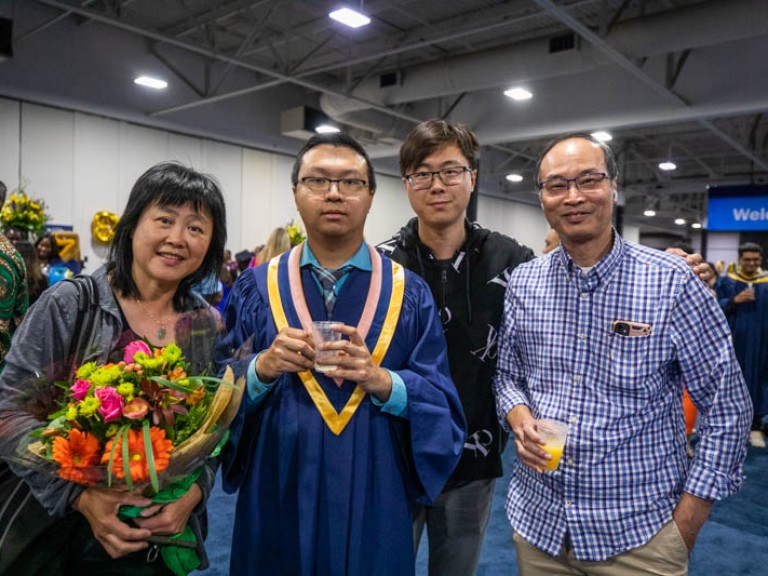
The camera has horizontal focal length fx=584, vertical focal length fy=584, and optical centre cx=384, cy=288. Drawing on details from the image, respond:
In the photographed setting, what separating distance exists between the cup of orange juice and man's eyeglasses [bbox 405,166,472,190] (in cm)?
80

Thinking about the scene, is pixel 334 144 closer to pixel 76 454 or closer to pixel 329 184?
pixel 329 184

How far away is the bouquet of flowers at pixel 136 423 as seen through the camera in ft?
3.70

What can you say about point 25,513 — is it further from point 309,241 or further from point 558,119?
point 558,119

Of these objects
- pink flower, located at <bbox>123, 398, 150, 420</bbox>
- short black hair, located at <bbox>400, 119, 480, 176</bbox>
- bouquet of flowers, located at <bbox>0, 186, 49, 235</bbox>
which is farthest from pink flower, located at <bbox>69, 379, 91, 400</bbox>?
bouquet of flowers, located at <bbox>0, 186, 49, 235</bbox>

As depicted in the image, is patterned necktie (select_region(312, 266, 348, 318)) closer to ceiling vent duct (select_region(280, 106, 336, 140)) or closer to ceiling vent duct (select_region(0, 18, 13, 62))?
ceiling vent duct (select_region(0, 18, 13, 62))

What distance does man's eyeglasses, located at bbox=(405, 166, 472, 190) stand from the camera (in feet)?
6.04

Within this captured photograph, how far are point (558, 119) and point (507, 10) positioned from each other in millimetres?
2653

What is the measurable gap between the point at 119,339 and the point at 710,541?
139 inches

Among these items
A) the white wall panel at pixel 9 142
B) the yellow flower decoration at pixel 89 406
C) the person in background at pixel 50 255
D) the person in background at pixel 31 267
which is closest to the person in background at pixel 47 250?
the person in background at pixel 50 255

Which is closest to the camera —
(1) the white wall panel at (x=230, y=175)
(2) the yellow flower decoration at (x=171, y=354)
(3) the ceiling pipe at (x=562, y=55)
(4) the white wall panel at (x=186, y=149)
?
(2) the yellow flower decoration at (x=171, y=354)

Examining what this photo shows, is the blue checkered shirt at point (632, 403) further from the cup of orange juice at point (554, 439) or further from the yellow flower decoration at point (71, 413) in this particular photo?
the yellow flower decoration at point (71, 413)

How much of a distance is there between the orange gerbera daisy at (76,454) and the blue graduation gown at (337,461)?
14.5 inches

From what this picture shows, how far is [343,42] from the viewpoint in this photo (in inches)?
348

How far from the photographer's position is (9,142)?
7.96 m
